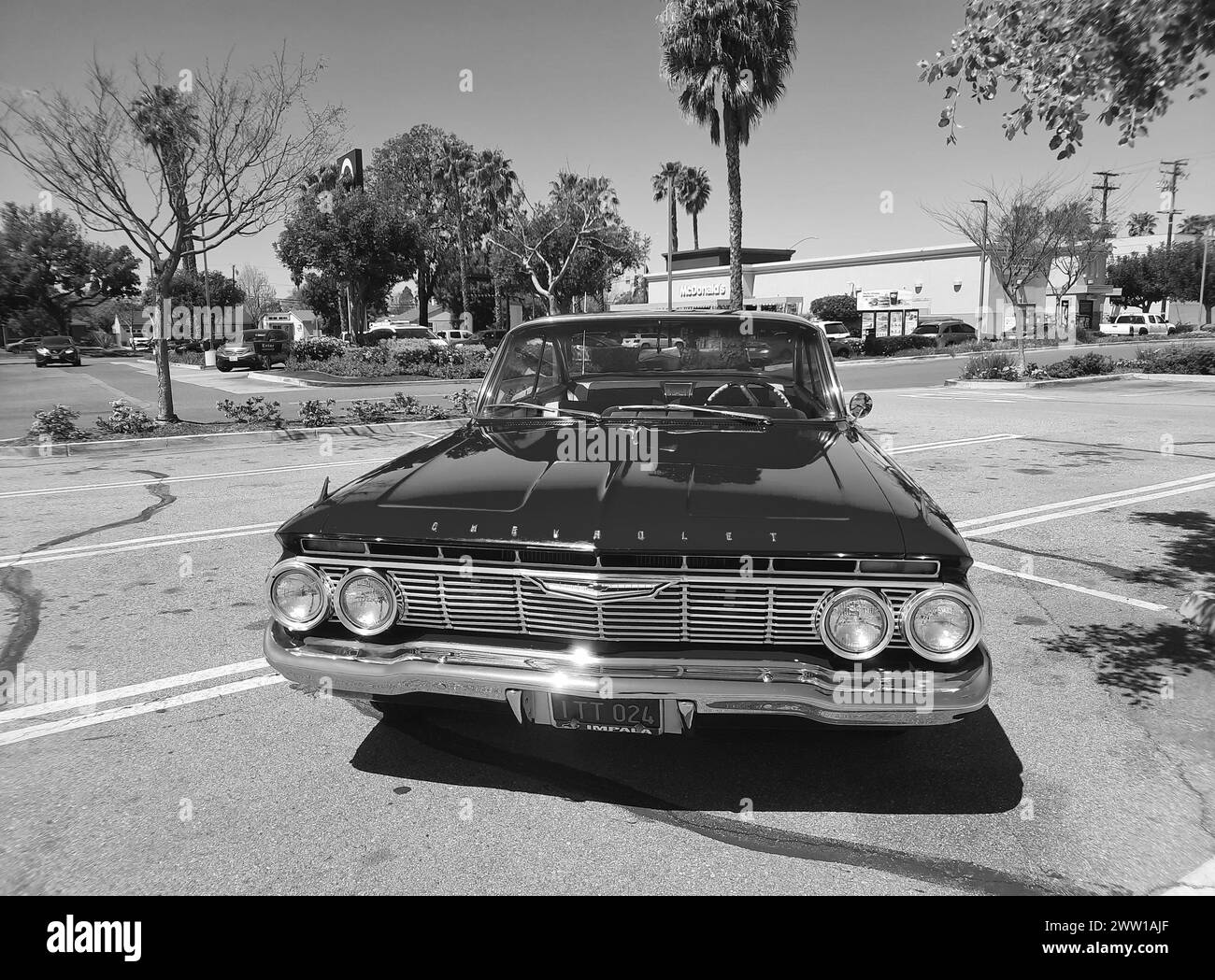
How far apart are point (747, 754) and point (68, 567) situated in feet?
16.2

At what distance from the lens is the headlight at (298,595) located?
2918mm

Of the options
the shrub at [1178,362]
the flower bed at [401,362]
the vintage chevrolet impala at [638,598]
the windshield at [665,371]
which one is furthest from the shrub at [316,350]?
the vintage chevrolet impala at [638,598]

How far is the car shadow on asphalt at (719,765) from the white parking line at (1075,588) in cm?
222

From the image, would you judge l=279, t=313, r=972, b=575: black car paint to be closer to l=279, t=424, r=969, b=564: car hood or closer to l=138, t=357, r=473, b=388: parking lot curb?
l=279, t=424, r=969, b=564: car hood

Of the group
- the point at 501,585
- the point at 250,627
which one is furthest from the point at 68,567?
the point at 501,585

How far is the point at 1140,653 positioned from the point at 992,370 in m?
20.9

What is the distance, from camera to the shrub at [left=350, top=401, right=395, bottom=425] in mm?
14734

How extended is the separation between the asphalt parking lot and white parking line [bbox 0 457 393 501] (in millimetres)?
3938

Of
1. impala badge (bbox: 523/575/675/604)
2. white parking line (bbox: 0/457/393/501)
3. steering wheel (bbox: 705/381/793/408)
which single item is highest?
steering wheel (bbox: 705/381/793/408)

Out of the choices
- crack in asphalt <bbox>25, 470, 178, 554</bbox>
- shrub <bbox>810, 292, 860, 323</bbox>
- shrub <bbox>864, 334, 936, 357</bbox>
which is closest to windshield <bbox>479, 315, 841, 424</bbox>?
crack in asphalt <bbox>25, 470, 178, 554</bbox>

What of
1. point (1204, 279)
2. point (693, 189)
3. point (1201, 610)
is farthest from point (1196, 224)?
point (1201, 610)

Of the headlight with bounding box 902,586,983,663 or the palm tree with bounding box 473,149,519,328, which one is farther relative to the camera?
the palm tree with bounding box 473,149,519,328

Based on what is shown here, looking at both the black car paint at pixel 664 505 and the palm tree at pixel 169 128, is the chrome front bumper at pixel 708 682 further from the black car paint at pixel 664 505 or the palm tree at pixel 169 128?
the palm tree at pixel 169 128
